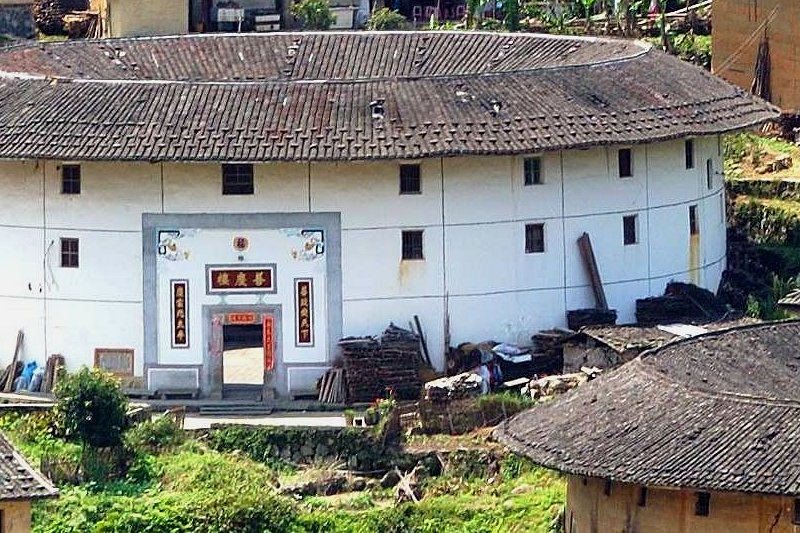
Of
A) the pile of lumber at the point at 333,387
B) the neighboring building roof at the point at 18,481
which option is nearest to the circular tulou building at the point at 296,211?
the pile of lumber at the point at 333,387

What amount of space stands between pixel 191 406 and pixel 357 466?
4432 mm

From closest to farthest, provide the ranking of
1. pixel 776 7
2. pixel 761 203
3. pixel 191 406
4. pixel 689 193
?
1. pixel 191 406
2. pixel 689 193
3. pixel 761 203
4. pixel 776 7

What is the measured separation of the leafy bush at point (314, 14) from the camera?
8656cm

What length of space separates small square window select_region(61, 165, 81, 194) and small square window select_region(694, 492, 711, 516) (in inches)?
679

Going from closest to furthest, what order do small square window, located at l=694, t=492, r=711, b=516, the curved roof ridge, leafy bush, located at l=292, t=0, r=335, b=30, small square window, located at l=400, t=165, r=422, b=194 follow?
small square window, located at l=694, t=492, r=711, b=516 < the curved roof ridge < small square window, located at l=400, t=165, r=422, b=194 < leafy bush, located at l=292, t=0, r=335, b=30

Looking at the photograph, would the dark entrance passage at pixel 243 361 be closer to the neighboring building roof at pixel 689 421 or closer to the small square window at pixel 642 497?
the neighboring building roof at pixel 689 421

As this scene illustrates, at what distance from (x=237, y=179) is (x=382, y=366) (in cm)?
408

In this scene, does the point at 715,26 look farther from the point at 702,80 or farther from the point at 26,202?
the point at 26,202

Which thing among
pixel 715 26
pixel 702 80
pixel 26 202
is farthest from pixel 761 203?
pixel 26 202

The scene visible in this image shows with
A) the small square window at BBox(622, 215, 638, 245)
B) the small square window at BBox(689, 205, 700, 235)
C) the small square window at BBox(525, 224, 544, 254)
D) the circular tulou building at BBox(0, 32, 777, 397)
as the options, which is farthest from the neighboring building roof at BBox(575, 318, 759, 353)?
the small square window at BBox(689, 205, 700, 235)

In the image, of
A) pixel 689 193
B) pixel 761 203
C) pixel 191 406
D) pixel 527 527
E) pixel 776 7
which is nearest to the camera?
pixel 527 527

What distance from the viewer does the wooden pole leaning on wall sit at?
61156 mm

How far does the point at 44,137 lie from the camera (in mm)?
59188

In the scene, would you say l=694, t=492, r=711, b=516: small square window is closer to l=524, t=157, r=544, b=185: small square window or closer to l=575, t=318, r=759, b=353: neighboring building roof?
l=575, t=318, r=759, b=353: neighboring building roof
